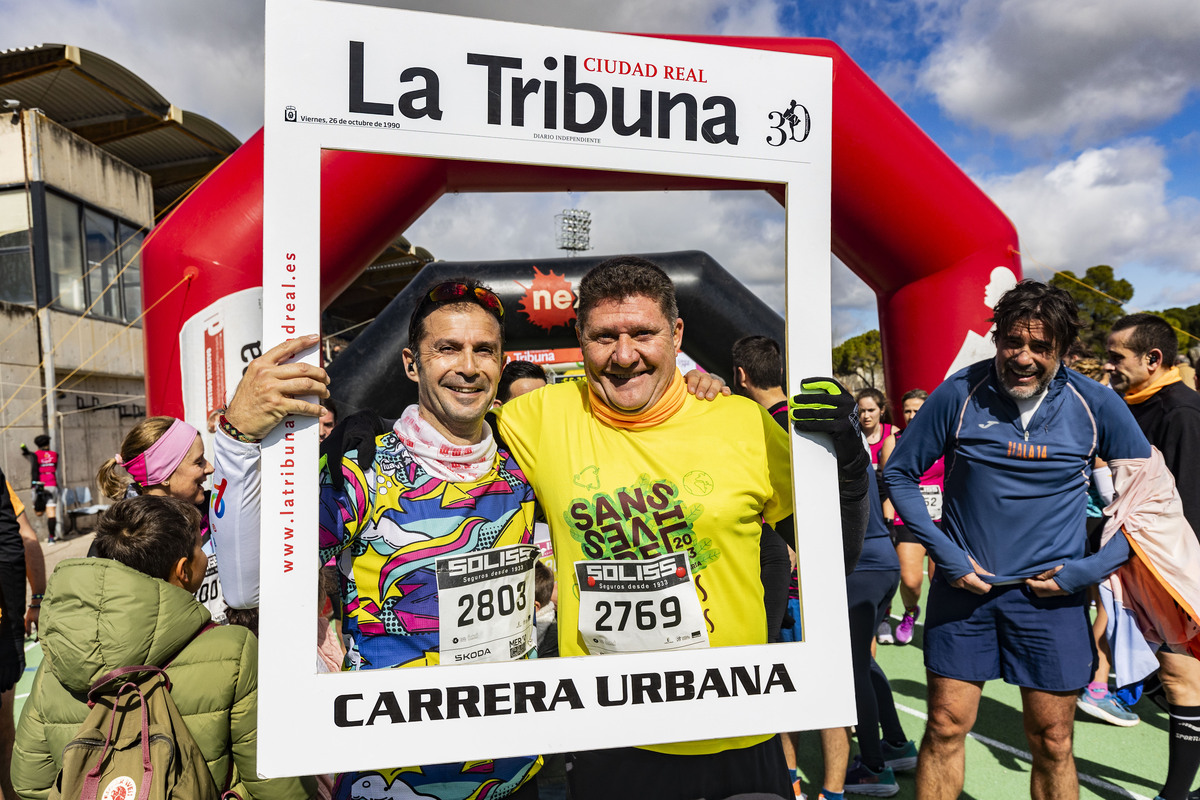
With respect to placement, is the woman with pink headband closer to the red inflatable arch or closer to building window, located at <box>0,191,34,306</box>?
the red inflatable arch

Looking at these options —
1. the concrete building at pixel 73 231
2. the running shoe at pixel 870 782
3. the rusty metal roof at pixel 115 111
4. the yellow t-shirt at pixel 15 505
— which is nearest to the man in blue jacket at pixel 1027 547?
the running shoe at pixel 870 782

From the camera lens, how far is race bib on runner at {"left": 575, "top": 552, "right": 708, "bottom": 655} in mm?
1499

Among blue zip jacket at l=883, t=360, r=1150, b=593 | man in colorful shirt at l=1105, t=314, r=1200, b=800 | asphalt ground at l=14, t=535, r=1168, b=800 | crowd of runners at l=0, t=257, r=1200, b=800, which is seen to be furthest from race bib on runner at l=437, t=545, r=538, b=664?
man in colorful shirt at l=1105, t=314, r=1200, b=800

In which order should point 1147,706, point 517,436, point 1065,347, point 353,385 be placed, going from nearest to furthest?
point 517,436, point 1065,347, point 1147,706, point 353,385

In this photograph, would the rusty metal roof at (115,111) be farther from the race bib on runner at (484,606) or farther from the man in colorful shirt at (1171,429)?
the man in colorful shirt at (1171,429)

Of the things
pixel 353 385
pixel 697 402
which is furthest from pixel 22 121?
pixel 697 402

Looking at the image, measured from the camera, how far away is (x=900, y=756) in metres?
3.34

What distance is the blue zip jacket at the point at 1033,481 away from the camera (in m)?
2.35

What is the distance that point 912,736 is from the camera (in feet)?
12.1

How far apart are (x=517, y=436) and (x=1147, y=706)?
444 cm

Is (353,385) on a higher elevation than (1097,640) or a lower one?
higher

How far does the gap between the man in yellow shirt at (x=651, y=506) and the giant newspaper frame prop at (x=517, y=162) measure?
0.14 m

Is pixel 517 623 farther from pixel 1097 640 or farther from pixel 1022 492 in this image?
pixel 1097 640

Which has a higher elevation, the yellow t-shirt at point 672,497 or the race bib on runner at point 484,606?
the yellow t-shirt at point 672,497
